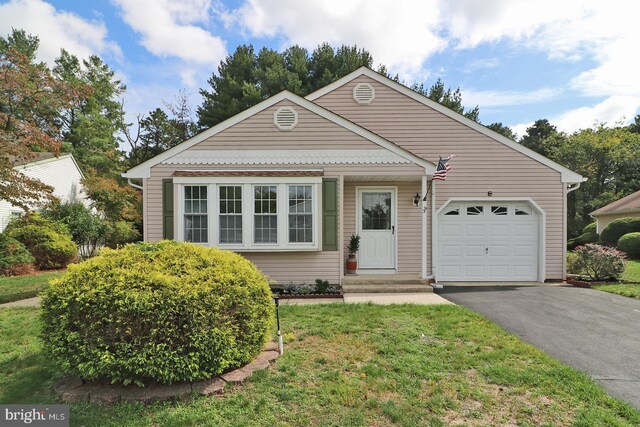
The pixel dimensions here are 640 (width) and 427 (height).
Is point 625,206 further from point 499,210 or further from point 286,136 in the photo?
point 286,136

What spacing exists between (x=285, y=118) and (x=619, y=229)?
17.5 metres

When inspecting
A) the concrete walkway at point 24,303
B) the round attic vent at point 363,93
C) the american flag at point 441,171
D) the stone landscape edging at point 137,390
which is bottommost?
the concrete walkway at point 24,303

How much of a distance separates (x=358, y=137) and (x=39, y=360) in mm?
7032

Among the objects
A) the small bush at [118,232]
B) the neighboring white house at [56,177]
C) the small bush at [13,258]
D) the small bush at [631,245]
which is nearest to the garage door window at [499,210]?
the small bush at [631,245]

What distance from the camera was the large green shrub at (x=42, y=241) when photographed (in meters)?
12.5

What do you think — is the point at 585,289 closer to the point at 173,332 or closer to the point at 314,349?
the point at 314,349

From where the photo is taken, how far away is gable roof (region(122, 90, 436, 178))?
802 centimetres

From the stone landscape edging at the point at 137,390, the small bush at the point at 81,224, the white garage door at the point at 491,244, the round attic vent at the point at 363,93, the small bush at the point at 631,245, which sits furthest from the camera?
the small bush at the point at 81,224

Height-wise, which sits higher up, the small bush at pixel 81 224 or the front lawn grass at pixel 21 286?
the small bush at pixel 81 224

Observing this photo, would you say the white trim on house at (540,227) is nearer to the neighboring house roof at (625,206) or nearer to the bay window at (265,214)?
the bay window at (265,214)

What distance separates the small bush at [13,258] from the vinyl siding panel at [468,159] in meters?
12.6

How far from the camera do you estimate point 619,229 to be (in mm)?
15906

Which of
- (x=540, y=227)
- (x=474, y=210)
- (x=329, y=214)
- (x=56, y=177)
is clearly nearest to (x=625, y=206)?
(x=540, y=227)

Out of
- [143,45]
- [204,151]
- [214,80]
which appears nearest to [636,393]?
[204,151]
